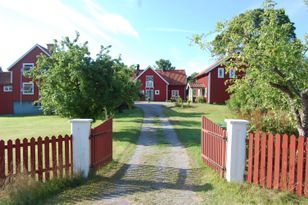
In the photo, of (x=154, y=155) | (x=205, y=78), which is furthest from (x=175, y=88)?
(x=154, y=155)

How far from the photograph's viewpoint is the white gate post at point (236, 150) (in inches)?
291

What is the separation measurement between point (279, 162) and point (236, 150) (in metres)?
0.99

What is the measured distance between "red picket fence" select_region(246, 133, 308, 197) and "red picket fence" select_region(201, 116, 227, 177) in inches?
29.1

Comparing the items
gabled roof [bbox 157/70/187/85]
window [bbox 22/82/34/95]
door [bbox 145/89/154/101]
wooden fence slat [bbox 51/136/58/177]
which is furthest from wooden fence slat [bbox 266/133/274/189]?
gabled roof [bbox 157/70/187/85]

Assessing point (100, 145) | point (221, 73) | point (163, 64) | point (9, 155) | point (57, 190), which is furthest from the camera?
point (163, 64)

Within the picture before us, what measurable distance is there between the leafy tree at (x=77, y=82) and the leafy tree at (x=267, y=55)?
9076 millimetres

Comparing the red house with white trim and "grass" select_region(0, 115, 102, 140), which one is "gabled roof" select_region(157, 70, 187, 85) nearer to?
the red house with white trim

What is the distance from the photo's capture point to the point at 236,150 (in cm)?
745

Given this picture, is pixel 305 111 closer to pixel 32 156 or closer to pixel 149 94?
pixel 32 156

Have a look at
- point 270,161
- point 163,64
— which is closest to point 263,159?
point 270,161

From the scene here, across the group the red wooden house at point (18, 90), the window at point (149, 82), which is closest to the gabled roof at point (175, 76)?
the window at point (149, 82)

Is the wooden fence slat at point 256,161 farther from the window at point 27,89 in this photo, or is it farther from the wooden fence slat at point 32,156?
the window at point 27,89

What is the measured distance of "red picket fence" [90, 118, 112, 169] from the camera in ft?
27.8

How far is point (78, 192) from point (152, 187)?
1.60m
